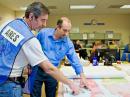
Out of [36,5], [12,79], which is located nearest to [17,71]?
[12,79]

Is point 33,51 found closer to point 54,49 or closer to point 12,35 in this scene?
point 12,35

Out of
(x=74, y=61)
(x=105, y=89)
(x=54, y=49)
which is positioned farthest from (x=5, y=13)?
(x=105, y=89)

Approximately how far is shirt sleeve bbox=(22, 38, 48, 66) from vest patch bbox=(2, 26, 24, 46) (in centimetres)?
6

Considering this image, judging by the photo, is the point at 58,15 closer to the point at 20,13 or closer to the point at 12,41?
the point at 20,13

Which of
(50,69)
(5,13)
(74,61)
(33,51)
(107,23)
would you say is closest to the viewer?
(33,51)

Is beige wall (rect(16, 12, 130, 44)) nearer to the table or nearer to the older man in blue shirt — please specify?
the older man in blue shirt

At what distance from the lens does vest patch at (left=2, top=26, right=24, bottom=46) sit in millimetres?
1730

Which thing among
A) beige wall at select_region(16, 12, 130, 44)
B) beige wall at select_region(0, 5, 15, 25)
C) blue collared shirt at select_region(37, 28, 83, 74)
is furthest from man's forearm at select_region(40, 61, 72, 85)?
beige wall at select_region(16, 12, 130, 44)

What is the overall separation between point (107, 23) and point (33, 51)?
39.1ft

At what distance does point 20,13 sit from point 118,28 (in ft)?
16.6

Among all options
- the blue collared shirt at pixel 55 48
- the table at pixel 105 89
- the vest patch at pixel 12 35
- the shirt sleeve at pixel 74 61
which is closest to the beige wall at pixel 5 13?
the blue collared shirt at pixel 55 48

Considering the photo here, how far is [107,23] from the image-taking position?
1334 cm

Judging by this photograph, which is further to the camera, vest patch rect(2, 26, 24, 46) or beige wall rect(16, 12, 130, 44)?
beige wall rect(16, 12, 130, 44)

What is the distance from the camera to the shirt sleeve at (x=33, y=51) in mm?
1727
